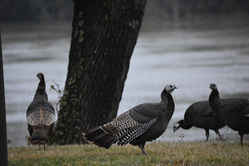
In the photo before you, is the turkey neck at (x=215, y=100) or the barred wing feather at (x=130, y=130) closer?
the barred wing feather at (x=130, y=130)

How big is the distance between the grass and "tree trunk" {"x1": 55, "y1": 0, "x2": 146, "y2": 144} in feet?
4.89

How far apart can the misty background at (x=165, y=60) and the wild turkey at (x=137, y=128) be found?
2.30 m

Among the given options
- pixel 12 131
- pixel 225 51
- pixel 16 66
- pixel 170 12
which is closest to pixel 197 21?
pixel 170 12

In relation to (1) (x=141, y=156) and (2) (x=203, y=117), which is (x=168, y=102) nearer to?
(1) (x=141, y=156)

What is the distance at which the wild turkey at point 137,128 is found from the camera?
8023mm

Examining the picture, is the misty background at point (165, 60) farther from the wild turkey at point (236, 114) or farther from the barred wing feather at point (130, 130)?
the barred wing feather at point (130, 130)

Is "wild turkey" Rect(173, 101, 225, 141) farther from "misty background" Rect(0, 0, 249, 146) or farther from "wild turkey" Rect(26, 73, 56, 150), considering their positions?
"wild turkey" Rect(26, 73, 56, 150)

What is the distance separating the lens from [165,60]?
28.0 m

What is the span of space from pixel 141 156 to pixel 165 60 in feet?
66.1

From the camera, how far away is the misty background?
58.7 ft

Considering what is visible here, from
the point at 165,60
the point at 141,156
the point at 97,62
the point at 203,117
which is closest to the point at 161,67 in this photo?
the point at 165,60

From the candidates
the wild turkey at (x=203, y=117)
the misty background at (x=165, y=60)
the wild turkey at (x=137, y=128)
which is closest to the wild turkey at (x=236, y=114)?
the wild turkey at (x=203, y=117)

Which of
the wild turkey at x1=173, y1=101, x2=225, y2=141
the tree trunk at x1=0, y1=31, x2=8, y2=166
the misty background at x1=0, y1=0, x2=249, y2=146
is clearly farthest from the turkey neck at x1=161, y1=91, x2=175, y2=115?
the tree trunk at x1=0, y1=31, x2=8, y2=166

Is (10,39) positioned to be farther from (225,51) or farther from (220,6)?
(220,6)
